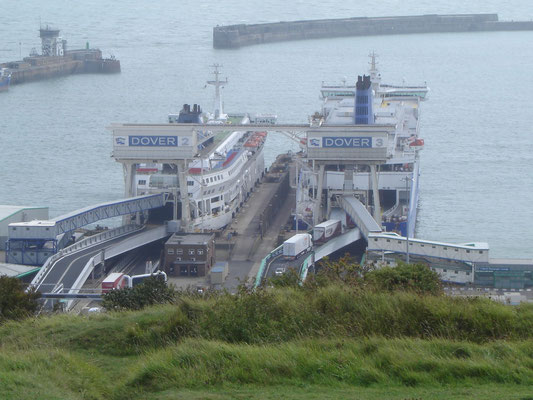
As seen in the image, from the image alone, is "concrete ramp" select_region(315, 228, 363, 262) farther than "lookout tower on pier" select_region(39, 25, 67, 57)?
No

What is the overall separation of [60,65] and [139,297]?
43720mm

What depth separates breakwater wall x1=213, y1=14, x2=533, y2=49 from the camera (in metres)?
59.9

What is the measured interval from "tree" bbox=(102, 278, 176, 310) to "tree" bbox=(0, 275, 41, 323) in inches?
32.3

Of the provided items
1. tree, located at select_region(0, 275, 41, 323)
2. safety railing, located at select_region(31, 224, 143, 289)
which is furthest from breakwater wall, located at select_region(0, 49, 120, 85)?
tree, located at select_region(0, 275, 41, 323)

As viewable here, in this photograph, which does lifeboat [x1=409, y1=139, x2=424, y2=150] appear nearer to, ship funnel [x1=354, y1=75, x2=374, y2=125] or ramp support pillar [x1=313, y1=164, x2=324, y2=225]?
ship funnel [x1=354, y1=75, x2=374, y2=125]

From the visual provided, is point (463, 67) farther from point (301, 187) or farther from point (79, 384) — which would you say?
point (79, 384)

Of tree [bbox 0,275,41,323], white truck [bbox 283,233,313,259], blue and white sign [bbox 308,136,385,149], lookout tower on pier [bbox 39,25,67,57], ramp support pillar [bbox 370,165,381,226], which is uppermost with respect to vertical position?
lookout tower on pier [bbox 39,25,67,57]

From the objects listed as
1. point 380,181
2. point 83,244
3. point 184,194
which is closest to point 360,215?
point 380,181

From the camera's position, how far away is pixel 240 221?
67.5 ft

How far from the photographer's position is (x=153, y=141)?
18938mm

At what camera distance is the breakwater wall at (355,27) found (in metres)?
59.9

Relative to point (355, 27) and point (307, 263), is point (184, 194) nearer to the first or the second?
point (307, 263)

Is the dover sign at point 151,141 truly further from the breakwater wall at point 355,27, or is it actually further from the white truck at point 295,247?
the breakwater wall at point 355,27

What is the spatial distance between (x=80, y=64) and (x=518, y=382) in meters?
48.7
